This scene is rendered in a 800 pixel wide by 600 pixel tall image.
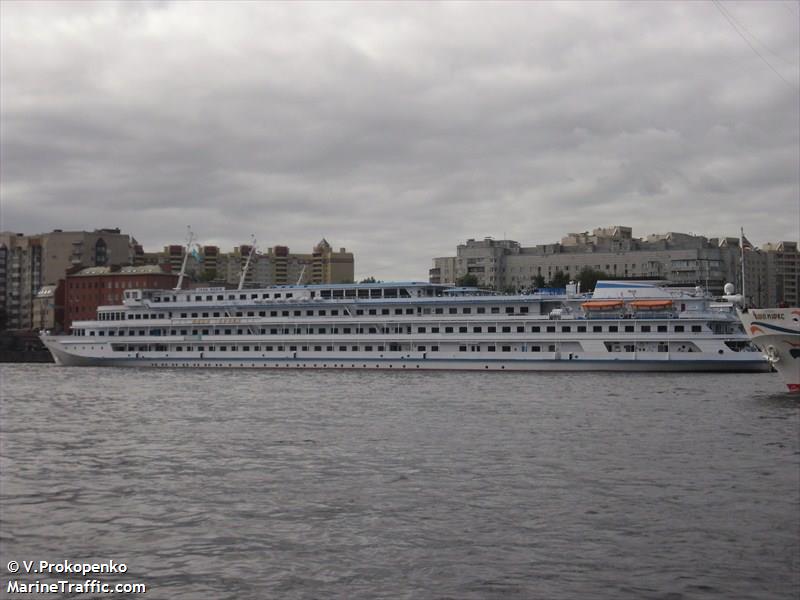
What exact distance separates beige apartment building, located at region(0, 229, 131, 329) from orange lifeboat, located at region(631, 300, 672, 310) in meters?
88.0

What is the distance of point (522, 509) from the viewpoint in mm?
15359

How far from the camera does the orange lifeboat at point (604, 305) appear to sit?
178 ft

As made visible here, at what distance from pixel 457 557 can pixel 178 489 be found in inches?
274

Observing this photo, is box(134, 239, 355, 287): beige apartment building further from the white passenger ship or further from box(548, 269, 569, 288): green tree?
the white passenger ship

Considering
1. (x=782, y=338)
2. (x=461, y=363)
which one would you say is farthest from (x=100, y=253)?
(x=782, y=338)

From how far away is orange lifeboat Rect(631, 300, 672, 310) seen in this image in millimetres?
53156

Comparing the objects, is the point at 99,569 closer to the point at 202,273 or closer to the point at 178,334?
the point at 178,334

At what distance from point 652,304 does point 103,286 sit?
72.3m

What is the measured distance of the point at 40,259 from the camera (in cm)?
13150

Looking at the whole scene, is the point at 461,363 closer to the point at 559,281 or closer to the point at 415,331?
the point at 415,331

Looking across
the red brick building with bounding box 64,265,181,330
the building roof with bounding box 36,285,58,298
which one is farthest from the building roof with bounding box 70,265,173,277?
the building roof with bounding box 36,285,58,298

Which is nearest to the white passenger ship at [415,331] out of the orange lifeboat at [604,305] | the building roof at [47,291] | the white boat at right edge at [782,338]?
the orange lifeboat at [604,305]

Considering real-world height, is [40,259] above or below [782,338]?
above

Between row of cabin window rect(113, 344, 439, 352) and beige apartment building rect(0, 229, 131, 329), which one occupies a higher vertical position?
beige apartment building rect(0, 229, 131, 329)
